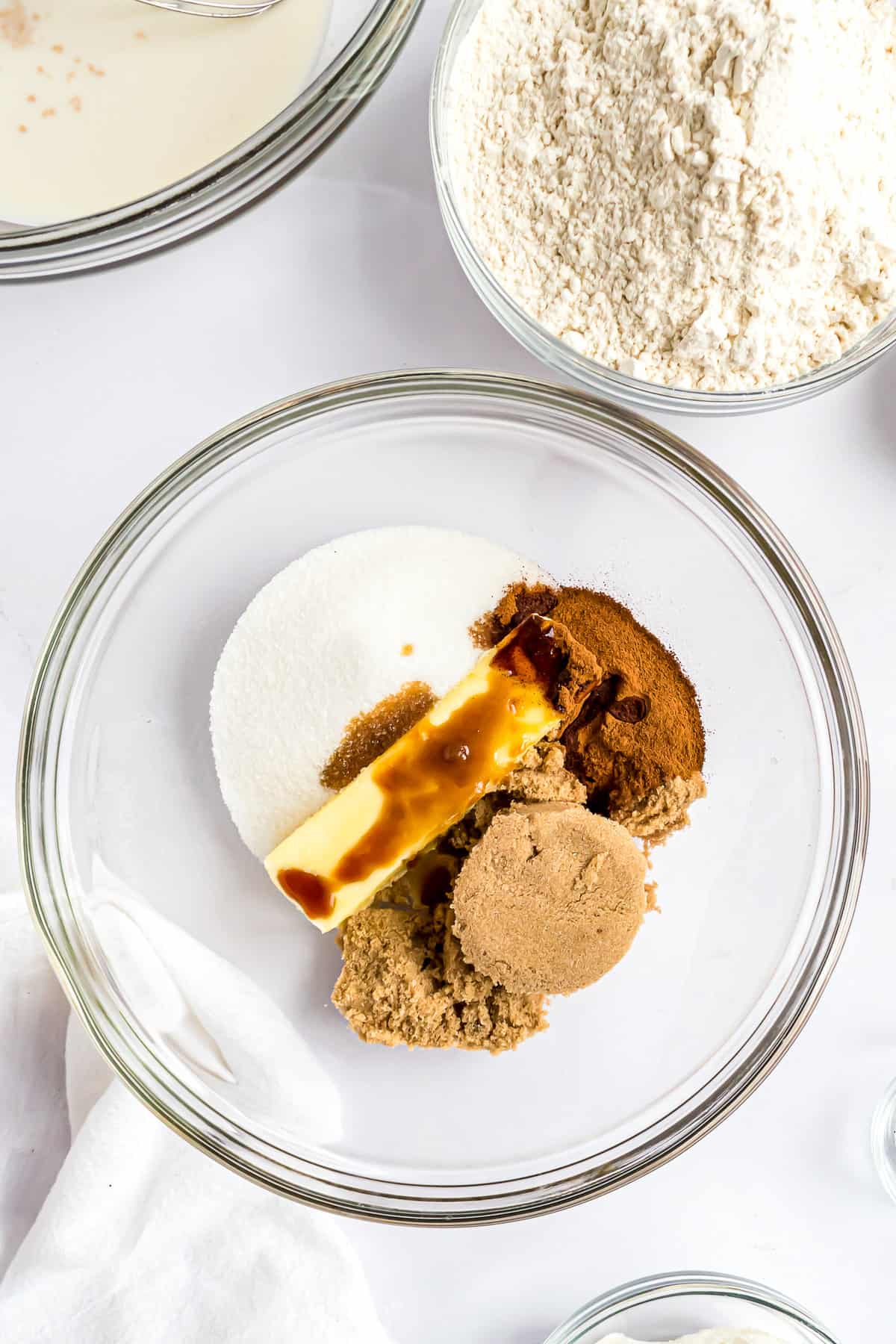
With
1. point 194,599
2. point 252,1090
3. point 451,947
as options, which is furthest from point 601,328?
point 252,1090

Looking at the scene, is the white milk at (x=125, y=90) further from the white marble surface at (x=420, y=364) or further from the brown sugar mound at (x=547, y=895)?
the brown sugar mound at (x=547, y=895)

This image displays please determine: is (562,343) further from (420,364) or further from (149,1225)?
(149,1225)

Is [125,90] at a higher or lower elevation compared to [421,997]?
higher

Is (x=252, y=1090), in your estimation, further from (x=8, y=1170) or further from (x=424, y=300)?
(x=424, y=300)

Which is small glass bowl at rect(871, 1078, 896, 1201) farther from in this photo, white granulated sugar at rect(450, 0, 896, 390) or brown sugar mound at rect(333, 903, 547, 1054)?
white granulated sugar at rect(450, 0, 896, 390)

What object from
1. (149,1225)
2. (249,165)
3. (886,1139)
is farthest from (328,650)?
(886,1139)

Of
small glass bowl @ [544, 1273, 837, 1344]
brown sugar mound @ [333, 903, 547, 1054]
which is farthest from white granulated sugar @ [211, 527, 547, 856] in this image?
small glass bowl @ [544, 1273, 837, 1344]
